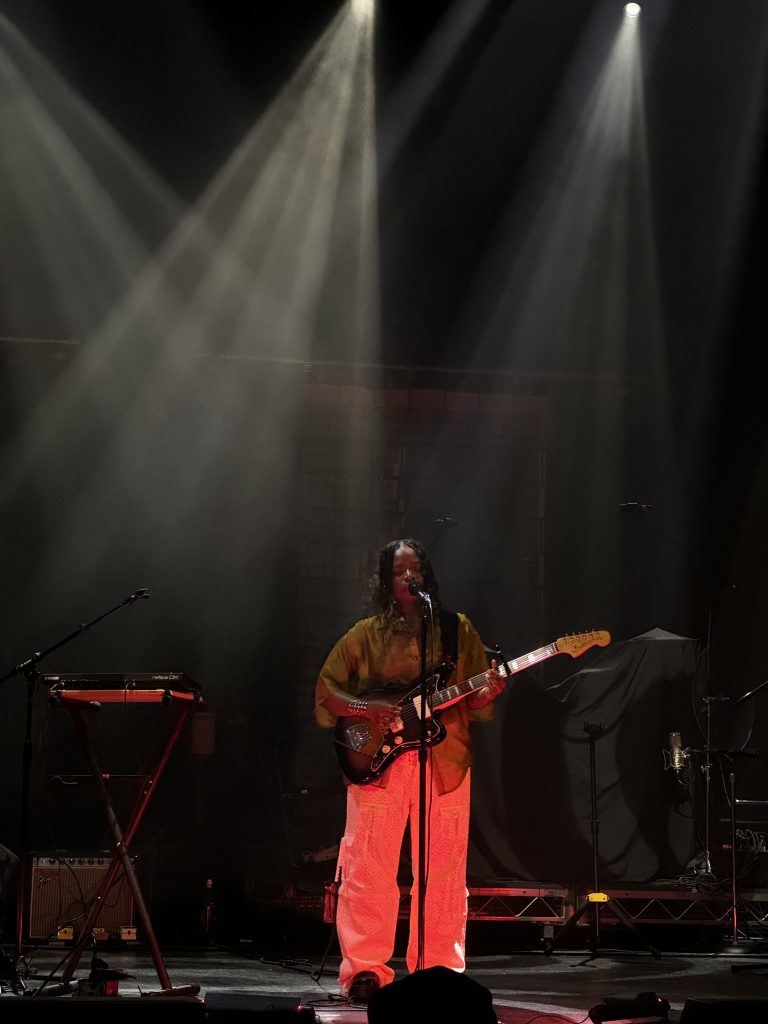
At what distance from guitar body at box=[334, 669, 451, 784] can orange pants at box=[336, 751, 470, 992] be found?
0.26ft

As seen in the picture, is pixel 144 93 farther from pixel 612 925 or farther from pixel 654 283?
pixel 612 925

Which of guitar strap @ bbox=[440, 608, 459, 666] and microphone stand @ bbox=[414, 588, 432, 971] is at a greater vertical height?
guitar strap @ bbox=[440, 608, 459, 666]

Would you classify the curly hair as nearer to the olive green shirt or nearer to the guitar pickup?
the olive green shirt

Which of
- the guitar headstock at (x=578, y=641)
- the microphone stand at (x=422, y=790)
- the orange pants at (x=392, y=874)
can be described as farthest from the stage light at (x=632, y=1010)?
the guitar headstock at (x=578, y=641)

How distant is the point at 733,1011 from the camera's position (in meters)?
3.10

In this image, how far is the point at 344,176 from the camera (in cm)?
1009

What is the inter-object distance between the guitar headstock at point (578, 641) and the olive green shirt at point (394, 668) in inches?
15.4

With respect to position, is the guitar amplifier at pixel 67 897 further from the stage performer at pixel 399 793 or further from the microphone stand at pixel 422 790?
the microphone stand at pixel 422 790

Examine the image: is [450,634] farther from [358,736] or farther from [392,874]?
[392,874]

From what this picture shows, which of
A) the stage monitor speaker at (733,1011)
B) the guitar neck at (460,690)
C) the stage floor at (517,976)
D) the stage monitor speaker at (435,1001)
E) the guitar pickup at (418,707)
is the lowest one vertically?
the stage floor at (517,976)

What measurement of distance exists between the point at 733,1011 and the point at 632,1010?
1.11 meters

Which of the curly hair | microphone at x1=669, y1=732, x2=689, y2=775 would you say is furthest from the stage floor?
the curly hair

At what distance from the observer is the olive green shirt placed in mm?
5578

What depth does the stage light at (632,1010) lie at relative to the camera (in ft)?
13.4
